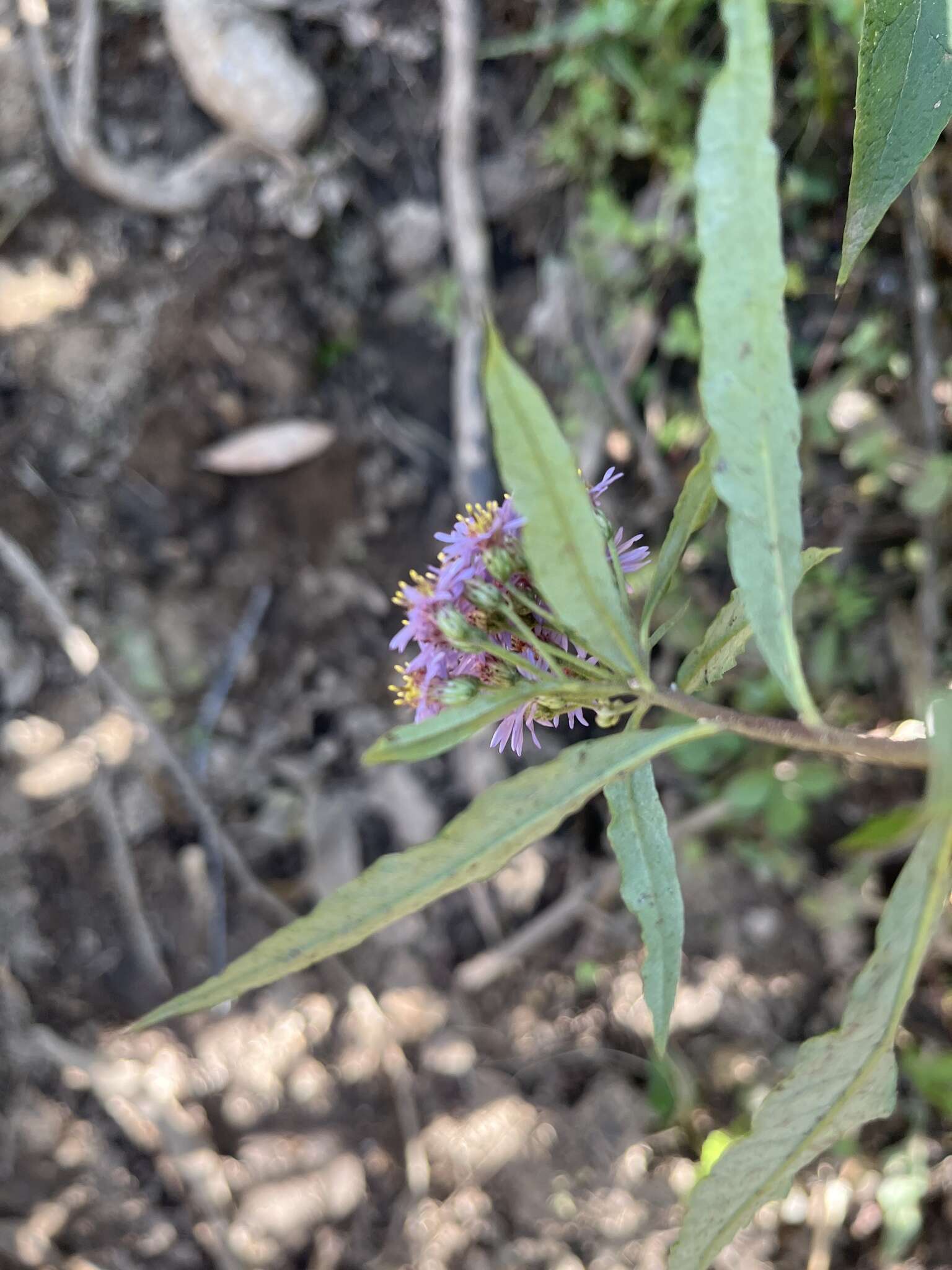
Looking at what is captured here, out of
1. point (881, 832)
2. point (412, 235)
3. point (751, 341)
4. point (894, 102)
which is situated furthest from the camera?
point (412, 235)

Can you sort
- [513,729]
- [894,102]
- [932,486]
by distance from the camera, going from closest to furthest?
[894,102], [513,729], [932,486]

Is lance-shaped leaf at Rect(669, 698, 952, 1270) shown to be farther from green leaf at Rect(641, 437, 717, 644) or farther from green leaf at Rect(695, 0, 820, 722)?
green leaf at Rect(641, 437, 717, 644)

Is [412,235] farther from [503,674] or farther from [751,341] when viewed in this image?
[751,341]

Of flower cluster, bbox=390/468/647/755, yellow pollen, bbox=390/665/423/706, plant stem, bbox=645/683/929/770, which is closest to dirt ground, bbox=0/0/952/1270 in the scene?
yellow pollen, bbox=390/665/423/706

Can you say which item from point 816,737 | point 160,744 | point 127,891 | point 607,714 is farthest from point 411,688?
point 127,891

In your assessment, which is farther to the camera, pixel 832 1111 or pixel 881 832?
pixel 881 832

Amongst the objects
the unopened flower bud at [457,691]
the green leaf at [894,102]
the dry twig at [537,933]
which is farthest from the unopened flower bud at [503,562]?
the dry twig at [537,933]
